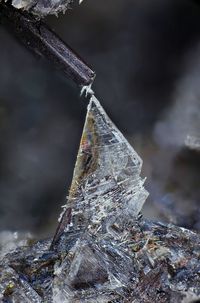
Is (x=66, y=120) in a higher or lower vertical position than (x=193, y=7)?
lower

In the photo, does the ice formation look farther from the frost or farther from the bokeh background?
the frost

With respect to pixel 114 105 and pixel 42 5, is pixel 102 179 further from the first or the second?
pixel 42 5

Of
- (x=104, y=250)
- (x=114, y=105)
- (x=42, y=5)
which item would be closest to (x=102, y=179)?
(x=104, y=250)

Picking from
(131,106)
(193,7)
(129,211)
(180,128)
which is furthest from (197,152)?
(193,7)

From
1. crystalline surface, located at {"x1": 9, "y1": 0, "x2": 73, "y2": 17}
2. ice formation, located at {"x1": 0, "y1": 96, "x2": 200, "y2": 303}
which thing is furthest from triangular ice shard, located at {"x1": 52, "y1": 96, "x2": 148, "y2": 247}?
crystalline surface, located at {"x1": 9, "y1": 0, "x2": 73, "y2": 17}

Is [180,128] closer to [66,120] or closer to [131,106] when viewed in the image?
[131,106]

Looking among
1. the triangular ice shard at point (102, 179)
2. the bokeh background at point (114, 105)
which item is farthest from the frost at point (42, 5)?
the triangular ice shard at point (102, 179)
